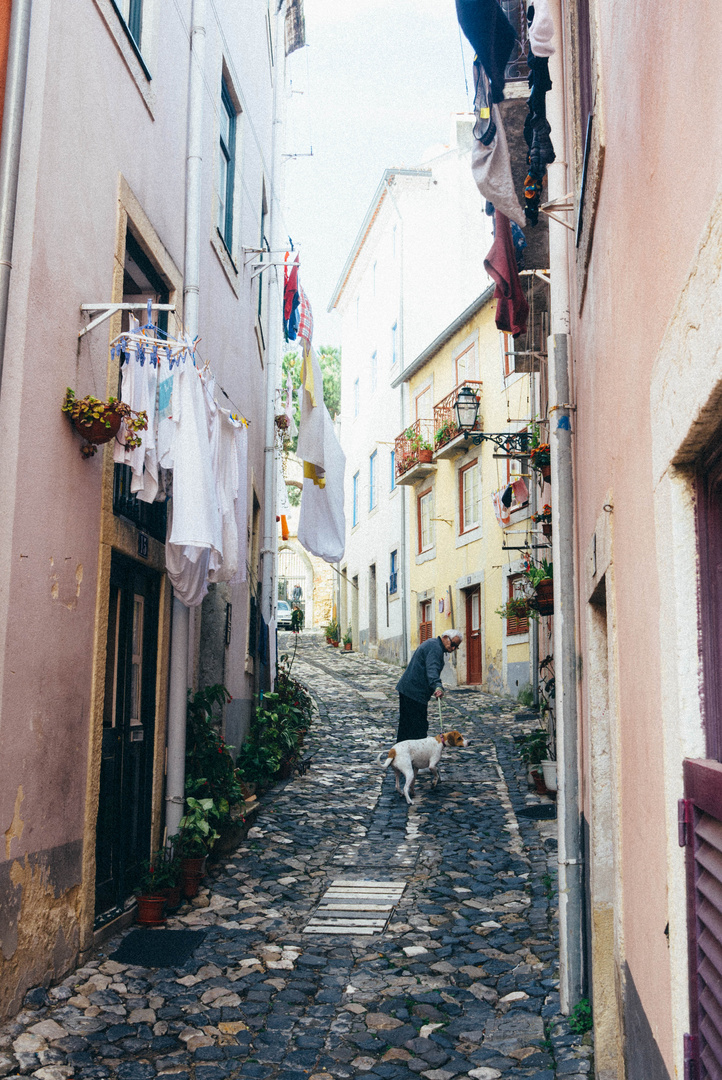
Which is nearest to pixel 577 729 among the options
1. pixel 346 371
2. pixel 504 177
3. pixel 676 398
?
pixel 504 177

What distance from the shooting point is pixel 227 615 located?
10031 mm

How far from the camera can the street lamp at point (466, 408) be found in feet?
62.3

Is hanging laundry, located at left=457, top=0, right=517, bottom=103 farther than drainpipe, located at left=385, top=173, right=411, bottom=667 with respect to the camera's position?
No

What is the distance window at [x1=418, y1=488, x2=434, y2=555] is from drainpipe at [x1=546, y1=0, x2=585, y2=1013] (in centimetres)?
1736

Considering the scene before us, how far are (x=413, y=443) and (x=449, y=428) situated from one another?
222cm

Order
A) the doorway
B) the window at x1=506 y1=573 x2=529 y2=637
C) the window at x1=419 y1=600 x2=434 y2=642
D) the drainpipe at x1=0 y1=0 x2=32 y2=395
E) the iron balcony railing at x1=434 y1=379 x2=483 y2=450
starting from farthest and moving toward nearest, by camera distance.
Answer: the window at x1=419 y1=600 x2=434 y2=642
the iron balcony railing at x1=434 y1=379 x2=483 y2=450
the window at x1=506 y1=573 x2=529 y2=637
the doorway
the drainpipe at x1=0 y1=0 x2=32 y2=395

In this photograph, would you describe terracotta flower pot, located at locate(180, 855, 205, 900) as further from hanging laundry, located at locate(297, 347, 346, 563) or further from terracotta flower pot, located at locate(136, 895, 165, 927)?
hanging laundry, located at locate(297, 347, 346, 563)

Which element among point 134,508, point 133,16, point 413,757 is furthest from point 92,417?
point 413,757

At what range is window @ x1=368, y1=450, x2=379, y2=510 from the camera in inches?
1164

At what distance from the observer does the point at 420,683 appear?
1111 cm

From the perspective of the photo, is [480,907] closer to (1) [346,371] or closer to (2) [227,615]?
(2) [227,615]

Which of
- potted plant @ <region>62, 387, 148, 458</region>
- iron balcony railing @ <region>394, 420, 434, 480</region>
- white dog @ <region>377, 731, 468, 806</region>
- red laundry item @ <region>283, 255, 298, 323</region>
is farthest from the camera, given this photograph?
iron balcony railing @ <region>394, 420, 434, 480</region>

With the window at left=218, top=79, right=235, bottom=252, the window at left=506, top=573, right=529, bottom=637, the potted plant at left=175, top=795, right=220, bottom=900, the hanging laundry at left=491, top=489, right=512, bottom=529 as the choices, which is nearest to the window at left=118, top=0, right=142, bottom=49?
the window at left=218, top=79, right=235, bottom=252

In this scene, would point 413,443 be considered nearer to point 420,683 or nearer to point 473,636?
point 473,636
